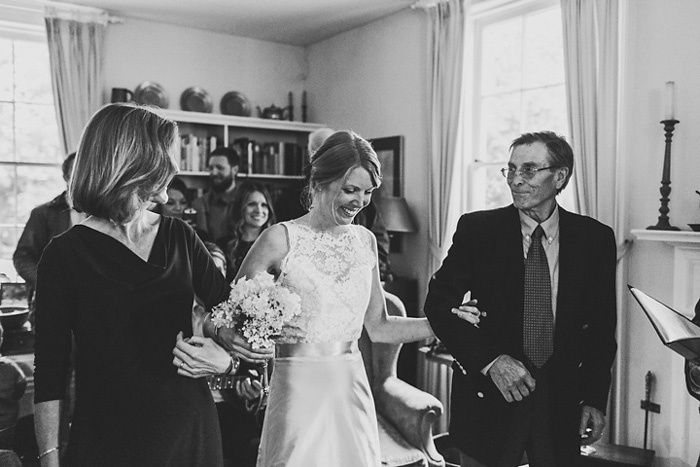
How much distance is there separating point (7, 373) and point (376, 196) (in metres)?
3.25

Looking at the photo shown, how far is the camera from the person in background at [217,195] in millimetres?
5406

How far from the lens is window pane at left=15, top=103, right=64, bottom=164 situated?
18.7 ft

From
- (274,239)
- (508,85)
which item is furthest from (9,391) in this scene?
(508,85)

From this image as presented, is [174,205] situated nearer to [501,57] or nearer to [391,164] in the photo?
[391,164]

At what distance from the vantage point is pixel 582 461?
345cm

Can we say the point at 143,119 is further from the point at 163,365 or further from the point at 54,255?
the point at 163,365

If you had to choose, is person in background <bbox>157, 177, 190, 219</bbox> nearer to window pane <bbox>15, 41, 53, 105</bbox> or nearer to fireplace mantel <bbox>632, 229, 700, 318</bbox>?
window pane <bbox>15, 41, 53, 105</bbox>

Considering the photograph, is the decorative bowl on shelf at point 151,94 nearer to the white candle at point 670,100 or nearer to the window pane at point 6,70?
the window pane at point 6,70

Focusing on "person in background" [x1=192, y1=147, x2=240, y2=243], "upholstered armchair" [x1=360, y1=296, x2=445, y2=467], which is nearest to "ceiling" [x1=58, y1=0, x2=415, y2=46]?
"person in background" [x1=192, y1=147, x2=240, y2=243]

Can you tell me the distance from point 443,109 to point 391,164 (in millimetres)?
832

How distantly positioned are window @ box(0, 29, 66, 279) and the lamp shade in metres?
2.75

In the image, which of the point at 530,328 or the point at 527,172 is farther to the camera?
the point at 527,172

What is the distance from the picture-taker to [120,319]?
1.47 m

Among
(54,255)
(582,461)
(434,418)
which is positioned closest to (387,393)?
(434,418)
